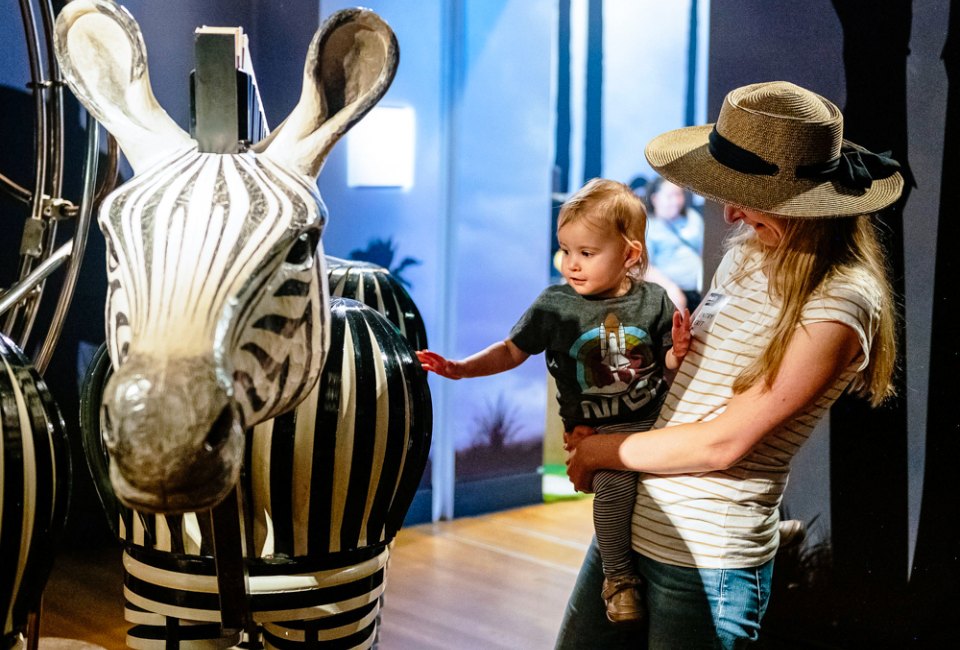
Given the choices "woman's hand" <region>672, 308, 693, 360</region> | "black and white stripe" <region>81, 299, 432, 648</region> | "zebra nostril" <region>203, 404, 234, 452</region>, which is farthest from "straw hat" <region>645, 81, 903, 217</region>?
"zebra nostril" <region>203, 404, 234, 452</region>

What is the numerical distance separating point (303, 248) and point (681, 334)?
738 millimetres

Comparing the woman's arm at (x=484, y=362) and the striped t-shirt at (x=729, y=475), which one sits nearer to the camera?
the striped t-shirt at (x=729, y=475)

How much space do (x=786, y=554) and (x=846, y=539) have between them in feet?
0.58

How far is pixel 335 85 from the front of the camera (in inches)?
40.2

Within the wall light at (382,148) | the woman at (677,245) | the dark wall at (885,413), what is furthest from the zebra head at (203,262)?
the woman at (677,245)

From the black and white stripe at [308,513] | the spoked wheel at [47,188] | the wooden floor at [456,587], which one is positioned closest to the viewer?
the black and white stripe at [308,513]

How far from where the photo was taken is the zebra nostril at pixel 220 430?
758mm

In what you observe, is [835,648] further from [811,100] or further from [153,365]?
[153,365]

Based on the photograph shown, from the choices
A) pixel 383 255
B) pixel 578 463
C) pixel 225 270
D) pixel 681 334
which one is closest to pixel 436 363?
pixel 578 463

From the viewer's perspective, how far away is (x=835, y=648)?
2562 millimetres

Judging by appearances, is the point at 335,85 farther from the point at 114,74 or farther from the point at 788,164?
the point at 788,164

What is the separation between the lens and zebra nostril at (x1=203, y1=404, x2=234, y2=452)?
0.76m

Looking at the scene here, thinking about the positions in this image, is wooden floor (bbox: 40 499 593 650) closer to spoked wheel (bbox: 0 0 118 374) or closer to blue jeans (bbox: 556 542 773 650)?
spoked wheel (bbox: 0 0 118 374)

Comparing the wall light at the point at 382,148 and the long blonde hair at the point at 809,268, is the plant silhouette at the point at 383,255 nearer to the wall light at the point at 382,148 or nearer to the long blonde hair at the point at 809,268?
the wall light at the point at 382,148
